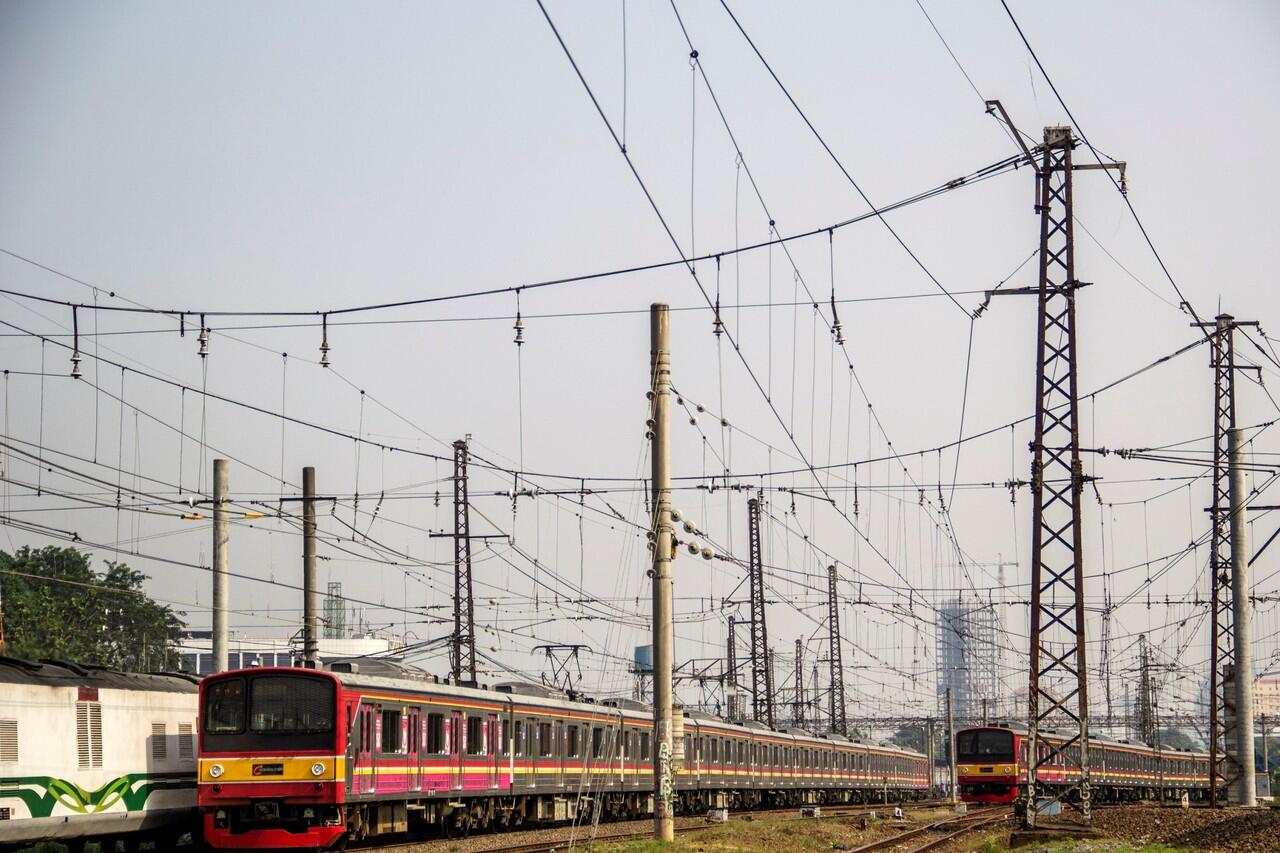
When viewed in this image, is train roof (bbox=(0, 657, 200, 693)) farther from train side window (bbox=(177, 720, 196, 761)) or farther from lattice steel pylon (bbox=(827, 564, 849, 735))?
lattice steel pylon (bbox=(827, 564, 849, 735))

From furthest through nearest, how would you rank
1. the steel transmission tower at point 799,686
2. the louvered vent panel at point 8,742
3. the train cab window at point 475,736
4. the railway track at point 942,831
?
the steel transmission tower at point 799,686, the train cab window at point 475,736, the railway track at point 942,831, the louvered vent panel at point 8,742

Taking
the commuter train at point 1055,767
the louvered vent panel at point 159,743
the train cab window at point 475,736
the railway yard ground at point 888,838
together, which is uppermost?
the louvered vent panel at point 159,743

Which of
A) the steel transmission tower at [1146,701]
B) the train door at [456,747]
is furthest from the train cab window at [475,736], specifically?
the steel transmission tower at [1146,701]

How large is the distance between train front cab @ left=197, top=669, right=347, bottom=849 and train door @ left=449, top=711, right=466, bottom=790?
16.8 ft

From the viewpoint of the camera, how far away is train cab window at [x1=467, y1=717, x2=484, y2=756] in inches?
1227

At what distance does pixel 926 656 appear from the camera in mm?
76062

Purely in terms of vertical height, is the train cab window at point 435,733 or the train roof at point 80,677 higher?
the train roof at point 80,677

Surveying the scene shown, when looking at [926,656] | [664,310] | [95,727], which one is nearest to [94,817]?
[95,727]

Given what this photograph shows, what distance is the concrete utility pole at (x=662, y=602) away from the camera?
2428cm

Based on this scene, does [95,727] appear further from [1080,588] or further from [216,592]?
[1080,588]

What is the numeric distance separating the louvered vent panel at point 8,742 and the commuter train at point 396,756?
3.86 m

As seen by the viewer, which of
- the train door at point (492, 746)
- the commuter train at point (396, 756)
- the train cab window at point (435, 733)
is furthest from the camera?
the train door at point (492, 746)

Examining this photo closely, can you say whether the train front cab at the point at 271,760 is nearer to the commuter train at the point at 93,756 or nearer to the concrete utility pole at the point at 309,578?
the commuter train at the point at 93,756

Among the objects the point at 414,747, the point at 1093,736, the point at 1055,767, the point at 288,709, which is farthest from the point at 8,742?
the point at 1093,736
